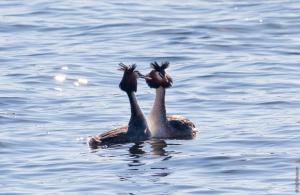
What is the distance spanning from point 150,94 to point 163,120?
3481 millimetres

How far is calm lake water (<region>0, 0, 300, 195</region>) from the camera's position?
54.3 ft

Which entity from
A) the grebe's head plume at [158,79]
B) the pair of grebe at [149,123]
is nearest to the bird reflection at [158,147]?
the pair of grebe at [149,123]

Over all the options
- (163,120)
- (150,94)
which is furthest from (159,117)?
(150,94)

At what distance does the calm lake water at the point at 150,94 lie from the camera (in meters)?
16.6

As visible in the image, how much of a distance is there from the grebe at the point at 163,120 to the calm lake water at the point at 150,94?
29cm

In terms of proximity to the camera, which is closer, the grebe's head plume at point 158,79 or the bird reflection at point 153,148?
the bird reflection at point 153,148

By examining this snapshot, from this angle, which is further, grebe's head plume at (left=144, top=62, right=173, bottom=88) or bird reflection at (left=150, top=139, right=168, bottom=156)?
grebe's head plume at (left=144, top=62, right=173, bottom=88)

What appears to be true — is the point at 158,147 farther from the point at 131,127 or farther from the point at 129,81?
the point at 129,81

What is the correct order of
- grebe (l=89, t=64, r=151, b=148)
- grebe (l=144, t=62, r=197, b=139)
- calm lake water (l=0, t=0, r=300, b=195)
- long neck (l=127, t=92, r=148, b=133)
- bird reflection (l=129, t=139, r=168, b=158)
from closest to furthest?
calm lake water (l=0, t=0, r=300, b=195) → bird reflection (l=129, t=139, r=168, b=158) → grebe (l=89, t=64, r=151, b=148) → long neck (l=127, t=92, r=148, b=133) → grebe (l=144, t=62, r=197, b=139)

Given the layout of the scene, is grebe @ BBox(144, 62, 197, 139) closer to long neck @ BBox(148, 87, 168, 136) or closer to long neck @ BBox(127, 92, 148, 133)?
long neck @ BBox(148, 87, 168, 136)

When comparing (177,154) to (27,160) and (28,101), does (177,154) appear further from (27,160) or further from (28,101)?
(28,101)

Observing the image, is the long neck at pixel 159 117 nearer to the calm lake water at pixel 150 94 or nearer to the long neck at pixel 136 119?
the long neck at pixel 136 119

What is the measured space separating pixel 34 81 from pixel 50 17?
905 centimetres

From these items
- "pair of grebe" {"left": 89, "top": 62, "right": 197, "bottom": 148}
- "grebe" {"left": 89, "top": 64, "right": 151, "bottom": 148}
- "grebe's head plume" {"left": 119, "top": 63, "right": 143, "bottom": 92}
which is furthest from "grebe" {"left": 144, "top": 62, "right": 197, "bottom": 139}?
"grebe's head plume" {"left": 119, "top": 63, "right": 143, "bottom": 92}
